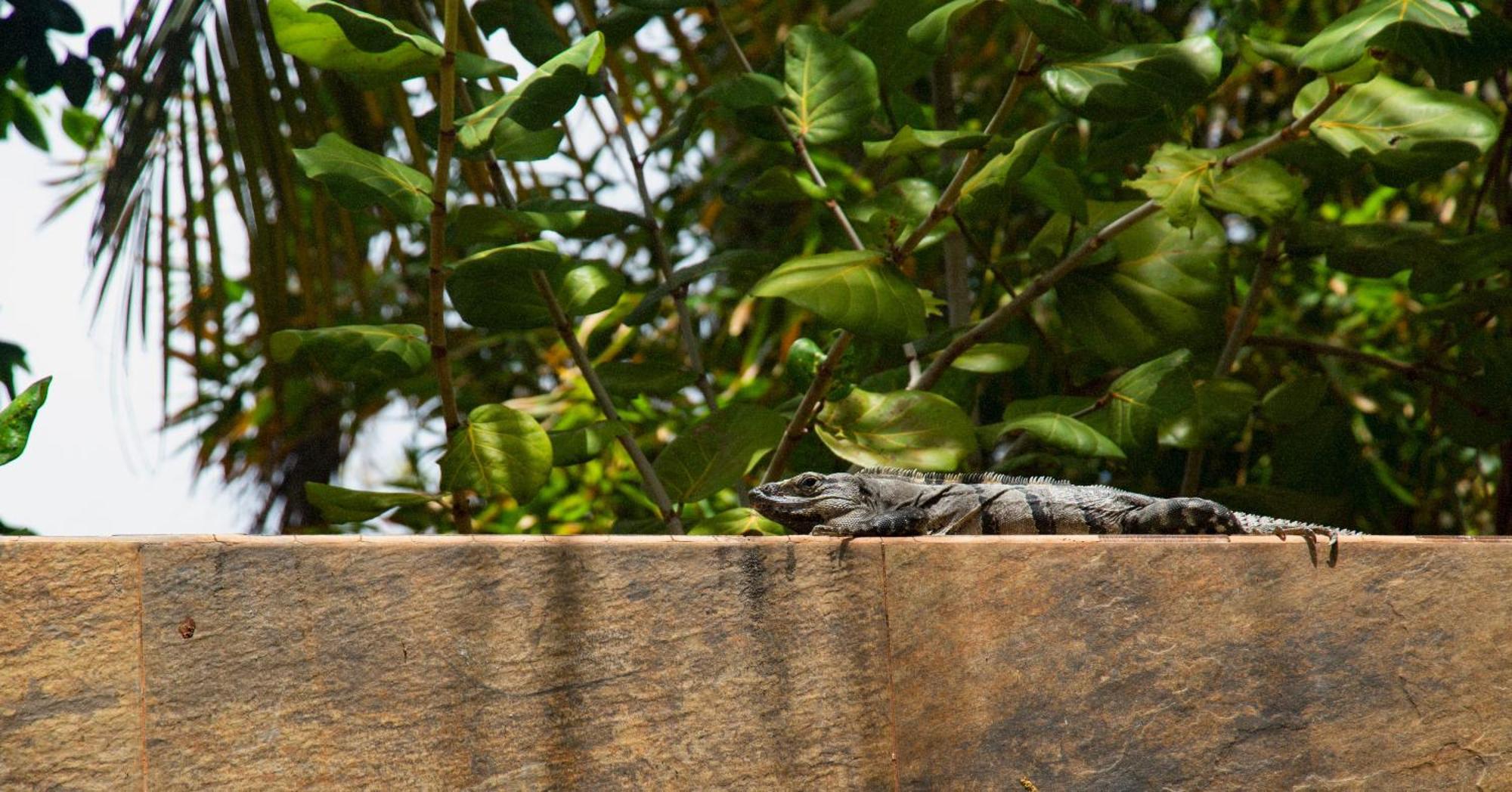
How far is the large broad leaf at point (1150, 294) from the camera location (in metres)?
2.87

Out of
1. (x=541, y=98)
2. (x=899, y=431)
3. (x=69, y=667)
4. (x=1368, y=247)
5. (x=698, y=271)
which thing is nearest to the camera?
(x=69, y=667)

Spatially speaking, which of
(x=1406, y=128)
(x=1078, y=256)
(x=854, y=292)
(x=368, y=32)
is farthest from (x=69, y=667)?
(x=1406, y=128)

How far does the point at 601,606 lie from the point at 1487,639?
1.43 m

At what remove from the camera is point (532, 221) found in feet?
8.50

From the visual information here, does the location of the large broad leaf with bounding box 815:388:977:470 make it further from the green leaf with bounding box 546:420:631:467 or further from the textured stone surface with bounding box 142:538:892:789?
the textured stone surface with bounding box 142:538:892:789

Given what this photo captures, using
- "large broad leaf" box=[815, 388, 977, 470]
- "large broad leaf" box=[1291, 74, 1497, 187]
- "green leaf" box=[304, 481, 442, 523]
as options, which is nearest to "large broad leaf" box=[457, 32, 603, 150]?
"green leaf" box=[304, 481, 442, 523]

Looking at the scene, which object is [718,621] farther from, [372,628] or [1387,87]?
[1387,87]

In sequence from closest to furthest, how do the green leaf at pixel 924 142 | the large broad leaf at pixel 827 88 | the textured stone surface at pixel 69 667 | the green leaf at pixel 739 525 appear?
the textured stone surface at pixel 69 667
the green leaf at pixel 739 525
the green leaf at pixel 924 142
the large broad leaf at pixel 827 88

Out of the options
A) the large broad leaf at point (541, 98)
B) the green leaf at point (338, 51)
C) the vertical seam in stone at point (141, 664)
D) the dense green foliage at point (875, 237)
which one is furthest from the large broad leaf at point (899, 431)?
the vertical seam in stone at point (141, 664)

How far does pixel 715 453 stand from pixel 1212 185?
1.21 meters

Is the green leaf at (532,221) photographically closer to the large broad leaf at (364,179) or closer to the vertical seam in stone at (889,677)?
the large broad leaf at (364,179)

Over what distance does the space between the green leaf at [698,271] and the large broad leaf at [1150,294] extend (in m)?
0.73

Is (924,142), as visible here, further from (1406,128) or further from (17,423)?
(17,423)

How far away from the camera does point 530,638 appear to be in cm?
170
